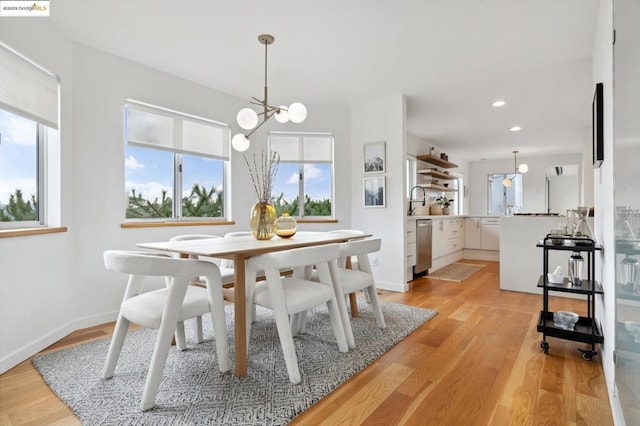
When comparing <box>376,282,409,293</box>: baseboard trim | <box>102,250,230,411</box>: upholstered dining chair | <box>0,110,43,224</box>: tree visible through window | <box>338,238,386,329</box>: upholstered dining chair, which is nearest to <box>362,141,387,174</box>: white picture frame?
<box>376,282,409,293</box>: baseboard trim

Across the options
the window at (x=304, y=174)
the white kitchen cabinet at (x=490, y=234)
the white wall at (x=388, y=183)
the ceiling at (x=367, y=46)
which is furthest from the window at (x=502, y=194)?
the window at (x=304, y=174)

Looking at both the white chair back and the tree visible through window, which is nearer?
the tree visible through window

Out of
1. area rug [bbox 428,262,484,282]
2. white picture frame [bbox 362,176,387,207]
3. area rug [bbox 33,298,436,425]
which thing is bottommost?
area rug [bbox 428,262,484,282]

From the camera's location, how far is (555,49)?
2857 millimetres

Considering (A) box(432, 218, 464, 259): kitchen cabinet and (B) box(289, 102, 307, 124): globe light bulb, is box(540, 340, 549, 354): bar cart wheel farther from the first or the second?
(A) box(432, 218, 464, 259): kitchen cabinet

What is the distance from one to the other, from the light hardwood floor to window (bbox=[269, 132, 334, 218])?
7.90 feet

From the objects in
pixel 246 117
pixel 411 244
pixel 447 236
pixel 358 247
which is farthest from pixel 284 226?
pixel 447 236

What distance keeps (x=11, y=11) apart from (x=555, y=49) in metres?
4.15

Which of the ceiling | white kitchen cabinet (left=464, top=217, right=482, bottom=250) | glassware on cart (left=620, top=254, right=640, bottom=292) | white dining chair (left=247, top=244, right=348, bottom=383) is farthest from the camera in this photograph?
white kitchen cabinet (left=464, top=217, right=482, bottom=250)

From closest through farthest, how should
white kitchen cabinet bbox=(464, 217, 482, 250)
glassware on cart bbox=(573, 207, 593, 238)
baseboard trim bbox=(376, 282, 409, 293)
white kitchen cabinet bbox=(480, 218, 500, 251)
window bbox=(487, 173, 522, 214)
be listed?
glassware on cart bbox=(573, 207, 593, 238) < baseboard trim bbox=(376, 282, 409, 293) < white kitchen cabinet bbox=(480, 218, 500, 251) < white kitchen cabinet bbox=(464, 217, 482, 250) < window bbox=(487, 173, 522, 214)

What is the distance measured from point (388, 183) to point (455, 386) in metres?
2.73

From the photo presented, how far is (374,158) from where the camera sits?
4.30m

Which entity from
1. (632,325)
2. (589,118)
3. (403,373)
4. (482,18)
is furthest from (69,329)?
(589,118)

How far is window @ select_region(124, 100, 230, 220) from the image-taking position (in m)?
3.27
